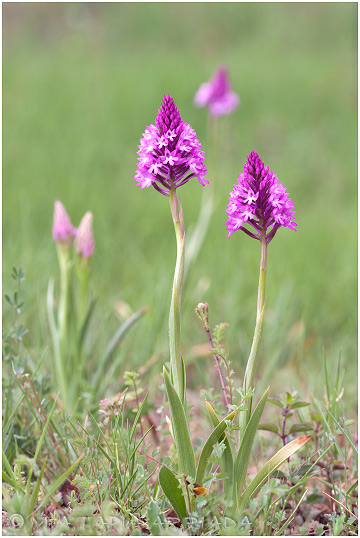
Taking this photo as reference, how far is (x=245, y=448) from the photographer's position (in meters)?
1.27

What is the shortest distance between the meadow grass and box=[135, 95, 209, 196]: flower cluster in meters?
0.64

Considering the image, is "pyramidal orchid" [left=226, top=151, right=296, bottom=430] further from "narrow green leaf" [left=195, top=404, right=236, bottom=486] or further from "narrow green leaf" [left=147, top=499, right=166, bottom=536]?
"narrow green leaf" [left=147, top=499, right=166, bottom=536]

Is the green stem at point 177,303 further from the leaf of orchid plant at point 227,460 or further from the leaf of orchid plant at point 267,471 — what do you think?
the leaf of orchid plant at point 267,471

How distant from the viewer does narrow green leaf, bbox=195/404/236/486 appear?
1242 mm

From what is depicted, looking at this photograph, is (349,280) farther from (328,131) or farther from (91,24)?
(91,24)

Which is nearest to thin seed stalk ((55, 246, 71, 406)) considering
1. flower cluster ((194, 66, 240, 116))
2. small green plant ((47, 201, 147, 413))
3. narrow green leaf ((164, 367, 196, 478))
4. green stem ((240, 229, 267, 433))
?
small green plant ((47, 201, 147, 413))

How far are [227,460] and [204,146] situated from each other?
4.63 meters

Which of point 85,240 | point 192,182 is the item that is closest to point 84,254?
point 85,240

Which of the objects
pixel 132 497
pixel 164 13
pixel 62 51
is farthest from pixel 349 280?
pixel 164 13

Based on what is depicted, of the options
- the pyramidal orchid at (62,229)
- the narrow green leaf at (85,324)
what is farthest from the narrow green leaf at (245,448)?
the pyramidal orchid at (62,229)

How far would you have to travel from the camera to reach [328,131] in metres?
6.31

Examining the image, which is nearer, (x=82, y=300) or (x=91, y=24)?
(x=82, y=300)

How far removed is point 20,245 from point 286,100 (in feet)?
14.9

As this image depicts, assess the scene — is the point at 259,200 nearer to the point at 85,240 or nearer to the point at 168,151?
the point at 168,151
